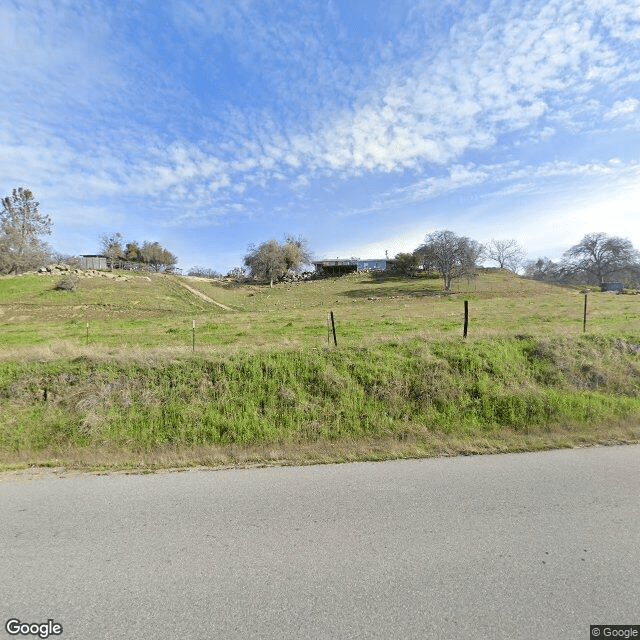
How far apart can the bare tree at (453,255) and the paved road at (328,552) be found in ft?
152

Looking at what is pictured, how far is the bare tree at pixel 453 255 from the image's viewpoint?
4656 cm

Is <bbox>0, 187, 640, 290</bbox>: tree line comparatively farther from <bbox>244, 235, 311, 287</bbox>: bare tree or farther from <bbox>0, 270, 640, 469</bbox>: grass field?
<bbox>0, 270, 640, 469</bbox>: grass field

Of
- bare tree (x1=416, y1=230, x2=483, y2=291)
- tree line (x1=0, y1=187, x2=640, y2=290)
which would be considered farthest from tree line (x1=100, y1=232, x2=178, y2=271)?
bare tree (x1=416, y1=230, x2=483, y2=291)

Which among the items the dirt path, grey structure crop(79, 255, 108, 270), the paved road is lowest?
the paved road

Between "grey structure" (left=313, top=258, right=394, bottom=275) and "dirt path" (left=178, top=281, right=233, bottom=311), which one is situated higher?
"grey structure" (left=313, top=258, right=394, bottom=275)

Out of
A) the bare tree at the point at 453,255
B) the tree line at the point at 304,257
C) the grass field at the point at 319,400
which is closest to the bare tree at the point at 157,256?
the tree line at the point at 304,257

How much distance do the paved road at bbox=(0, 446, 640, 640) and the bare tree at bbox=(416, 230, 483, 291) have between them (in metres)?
46.4

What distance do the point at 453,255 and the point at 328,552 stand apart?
4949cm

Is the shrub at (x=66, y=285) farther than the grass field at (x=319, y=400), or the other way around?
the shrub at (x=66, y=285)

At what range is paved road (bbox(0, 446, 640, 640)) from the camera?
225 cm

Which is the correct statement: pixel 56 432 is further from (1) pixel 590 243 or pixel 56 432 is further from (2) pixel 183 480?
(1) pixel 590 243

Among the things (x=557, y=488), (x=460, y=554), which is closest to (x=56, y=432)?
(x=460, y=554)

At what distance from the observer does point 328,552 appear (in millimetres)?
2844

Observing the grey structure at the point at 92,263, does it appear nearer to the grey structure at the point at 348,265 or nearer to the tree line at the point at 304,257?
the tree line at the point at 304,257
